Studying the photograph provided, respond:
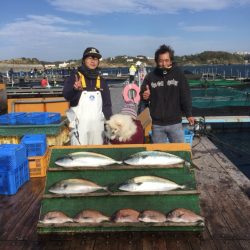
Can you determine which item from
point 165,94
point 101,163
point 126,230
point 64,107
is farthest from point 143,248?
point 64,107

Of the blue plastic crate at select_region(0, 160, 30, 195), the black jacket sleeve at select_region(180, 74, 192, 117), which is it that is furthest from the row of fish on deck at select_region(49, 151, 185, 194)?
the blue plastic crate at select_region(0, 160, 30, 195)

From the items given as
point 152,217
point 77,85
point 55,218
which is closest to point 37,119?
point 77,85

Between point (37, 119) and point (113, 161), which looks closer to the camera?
point (113, 161)

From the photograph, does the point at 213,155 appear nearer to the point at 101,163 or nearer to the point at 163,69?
the point at 163,69

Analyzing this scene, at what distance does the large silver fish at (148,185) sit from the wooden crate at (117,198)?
69 millimetres

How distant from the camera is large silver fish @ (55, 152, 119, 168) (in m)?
4.95

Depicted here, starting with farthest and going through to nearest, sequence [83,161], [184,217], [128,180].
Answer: [83,161] < [128,180] < [184,217]

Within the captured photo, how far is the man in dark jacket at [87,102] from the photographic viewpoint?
20.2 ft

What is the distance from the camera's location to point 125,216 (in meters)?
4.60

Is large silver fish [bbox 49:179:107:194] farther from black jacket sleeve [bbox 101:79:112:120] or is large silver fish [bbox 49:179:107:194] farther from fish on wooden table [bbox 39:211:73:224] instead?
black jacket sleeve [bbox 101:79:112:120]

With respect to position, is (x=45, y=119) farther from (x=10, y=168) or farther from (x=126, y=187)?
(x=126, y=187)

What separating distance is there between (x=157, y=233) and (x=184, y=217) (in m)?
0.45

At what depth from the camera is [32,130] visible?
925cm

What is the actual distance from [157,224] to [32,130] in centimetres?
564
